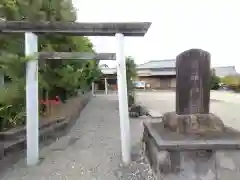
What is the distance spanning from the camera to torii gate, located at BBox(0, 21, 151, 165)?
15.7 feet

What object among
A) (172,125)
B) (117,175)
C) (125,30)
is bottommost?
(117,175)

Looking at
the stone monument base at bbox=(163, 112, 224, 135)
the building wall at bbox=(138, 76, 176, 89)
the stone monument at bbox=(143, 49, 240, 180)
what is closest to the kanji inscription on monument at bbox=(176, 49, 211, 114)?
the stone monument at bbox=(143, 49, 240, 180)

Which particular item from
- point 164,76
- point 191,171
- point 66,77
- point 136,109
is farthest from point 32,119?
point 164,76

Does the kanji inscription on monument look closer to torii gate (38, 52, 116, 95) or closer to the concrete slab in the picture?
the concrete slab

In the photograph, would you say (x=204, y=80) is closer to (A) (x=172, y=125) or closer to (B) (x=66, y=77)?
(A) (x=172, y=125)

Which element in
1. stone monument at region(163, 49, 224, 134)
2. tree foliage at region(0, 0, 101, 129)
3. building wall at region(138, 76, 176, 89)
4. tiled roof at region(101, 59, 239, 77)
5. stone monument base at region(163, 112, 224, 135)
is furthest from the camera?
building wall at region(138, 76, 176, 89)

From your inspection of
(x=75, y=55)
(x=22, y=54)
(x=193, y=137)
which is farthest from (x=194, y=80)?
(x=22, y=54)

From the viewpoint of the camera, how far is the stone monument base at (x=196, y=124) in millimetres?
4199

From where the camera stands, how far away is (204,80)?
15.1ft

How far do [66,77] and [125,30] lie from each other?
4407mm

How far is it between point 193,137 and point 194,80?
43.8 inches

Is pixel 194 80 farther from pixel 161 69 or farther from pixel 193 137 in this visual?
pixel 161 69

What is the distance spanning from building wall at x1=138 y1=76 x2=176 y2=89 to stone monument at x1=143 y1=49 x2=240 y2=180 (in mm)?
34730

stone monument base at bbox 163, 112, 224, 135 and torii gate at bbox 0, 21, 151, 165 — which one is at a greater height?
torii gate at bbox 0, 21, 151, 165
